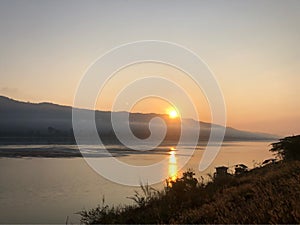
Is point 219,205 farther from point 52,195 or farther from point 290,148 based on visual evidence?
point 52,195

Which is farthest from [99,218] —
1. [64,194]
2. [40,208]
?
[64,194]

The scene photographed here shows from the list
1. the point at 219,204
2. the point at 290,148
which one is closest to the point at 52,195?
the point at 290,148

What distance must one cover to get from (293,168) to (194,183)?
3449 mm

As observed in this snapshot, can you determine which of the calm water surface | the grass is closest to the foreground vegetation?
the grass

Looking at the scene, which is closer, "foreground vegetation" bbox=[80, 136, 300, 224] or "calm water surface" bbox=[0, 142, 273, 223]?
"foreground vegetation" bbox=[80, 136, 300, 224]

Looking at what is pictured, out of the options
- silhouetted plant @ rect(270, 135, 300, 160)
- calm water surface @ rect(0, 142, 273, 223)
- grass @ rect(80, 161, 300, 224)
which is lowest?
calm water surface @ rect(0, 142, 273, 223)

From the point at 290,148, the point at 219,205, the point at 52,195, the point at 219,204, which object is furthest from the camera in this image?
the point at 52,195

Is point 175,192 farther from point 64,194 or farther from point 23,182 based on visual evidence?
point 23,182

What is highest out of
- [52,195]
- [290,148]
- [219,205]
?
[290,148]

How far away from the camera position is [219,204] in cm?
1066

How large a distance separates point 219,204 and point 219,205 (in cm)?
13

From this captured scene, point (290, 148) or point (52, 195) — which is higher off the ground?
point (290, 148)

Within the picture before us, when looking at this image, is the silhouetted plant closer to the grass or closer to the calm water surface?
the grass

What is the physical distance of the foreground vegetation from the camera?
27.3 feet
